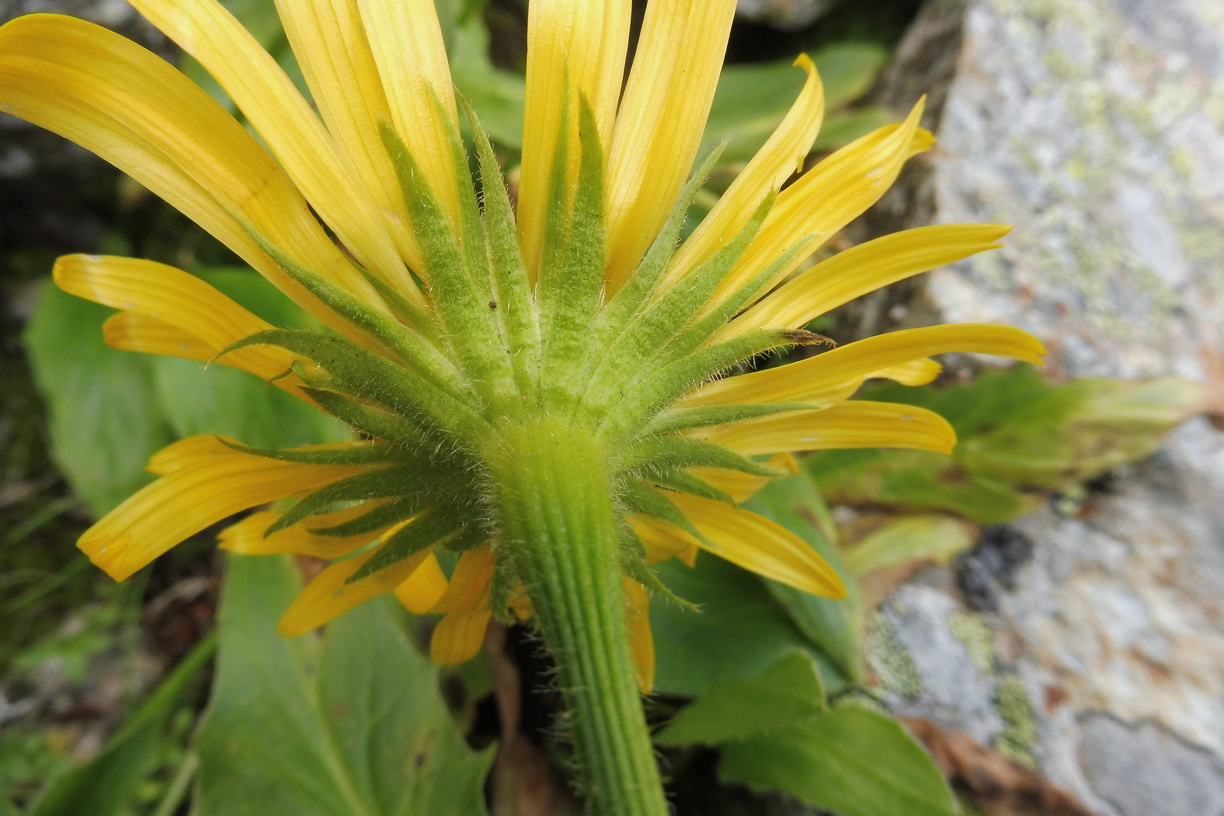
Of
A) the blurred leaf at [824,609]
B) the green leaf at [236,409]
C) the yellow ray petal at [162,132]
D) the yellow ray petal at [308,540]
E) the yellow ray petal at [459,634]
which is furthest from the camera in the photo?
the green leaf at [236,409]

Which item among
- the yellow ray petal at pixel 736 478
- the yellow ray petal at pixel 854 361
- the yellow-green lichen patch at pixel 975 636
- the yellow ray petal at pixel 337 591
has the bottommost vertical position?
the yellow ray petal at pixel 337 591

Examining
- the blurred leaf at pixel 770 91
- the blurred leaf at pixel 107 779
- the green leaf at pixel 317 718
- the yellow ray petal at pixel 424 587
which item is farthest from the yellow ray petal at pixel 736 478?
the blurred leaf at pixel 107 779

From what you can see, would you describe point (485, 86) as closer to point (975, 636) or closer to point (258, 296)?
point (258, 296)

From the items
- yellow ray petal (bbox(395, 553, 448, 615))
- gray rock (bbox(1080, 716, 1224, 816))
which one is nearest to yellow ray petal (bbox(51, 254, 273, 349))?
yellow ray petal (bbox(395, 553, 448, 615))

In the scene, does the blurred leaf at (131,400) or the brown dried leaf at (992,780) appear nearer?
the brown dried leaf at (992,780)

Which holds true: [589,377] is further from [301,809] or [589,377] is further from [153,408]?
[153,408]

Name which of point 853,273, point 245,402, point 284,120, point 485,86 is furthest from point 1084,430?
point 245,402

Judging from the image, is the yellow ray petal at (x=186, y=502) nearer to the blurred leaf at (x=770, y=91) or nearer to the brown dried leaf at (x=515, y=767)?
the brown dried leaf at (x=515, y=767)

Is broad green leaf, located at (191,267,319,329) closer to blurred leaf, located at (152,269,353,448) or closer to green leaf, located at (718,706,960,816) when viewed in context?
blurred leaf, located at (152,269,353,448)
